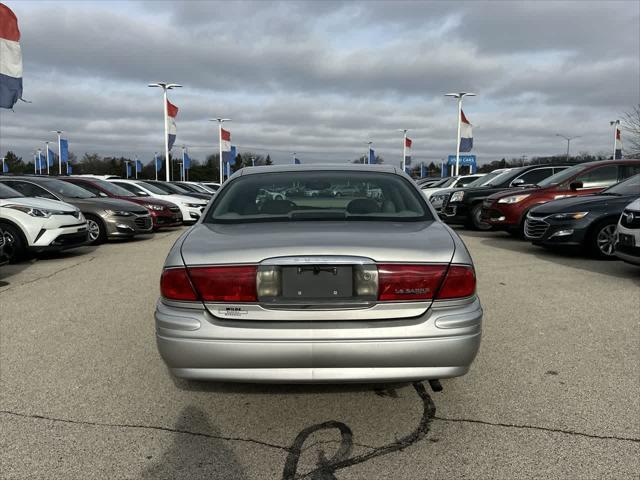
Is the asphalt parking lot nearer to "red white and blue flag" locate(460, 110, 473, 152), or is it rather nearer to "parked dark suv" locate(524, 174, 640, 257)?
"parked dark suv" locate(524, 174, 640, 257)

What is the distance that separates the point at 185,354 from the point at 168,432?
55cm

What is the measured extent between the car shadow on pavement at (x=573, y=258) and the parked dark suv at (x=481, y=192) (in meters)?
1.70

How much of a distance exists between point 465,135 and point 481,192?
22522 mm

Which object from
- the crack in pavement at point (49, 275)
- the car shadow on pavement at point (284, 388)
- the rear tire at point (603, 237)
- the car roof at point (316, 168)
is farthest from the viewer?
the rear tire at point (603, 237)

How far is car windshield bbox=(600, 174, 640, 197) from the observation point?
8977 millimetres

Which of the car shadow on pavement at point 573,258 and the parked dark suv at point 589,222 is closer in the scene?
the car shadow on pavement at point 573,258

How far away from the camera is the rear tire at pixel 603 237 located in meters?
8.66

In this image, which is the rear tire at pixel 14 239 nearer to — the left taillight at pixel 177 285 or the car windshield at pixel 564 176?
the left taillight at pixel 177 285

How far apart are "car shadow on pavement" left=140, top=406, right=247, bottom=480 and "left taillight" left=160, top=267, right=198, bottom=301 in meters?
0.77

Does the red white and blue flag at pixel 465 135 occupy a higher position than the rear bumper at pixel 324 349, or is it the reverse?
the red white and blue flag at pixel 465 135

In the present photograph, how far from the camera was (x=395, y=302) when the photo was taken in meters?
2.68

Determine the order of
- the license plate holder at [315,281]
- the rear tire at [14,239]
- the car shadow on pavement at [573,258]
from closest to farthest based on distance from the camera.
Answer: the license plate holder at [315,281]
the car shadow on pavement at [573,258]
the rear tire at [14,239]

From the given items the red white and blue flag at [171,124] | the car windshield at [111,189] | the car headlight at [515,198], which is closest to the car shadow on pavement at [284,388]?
the car headlight at [515,198]

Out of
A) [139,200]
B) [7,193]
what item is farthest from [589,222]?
[139,200]
